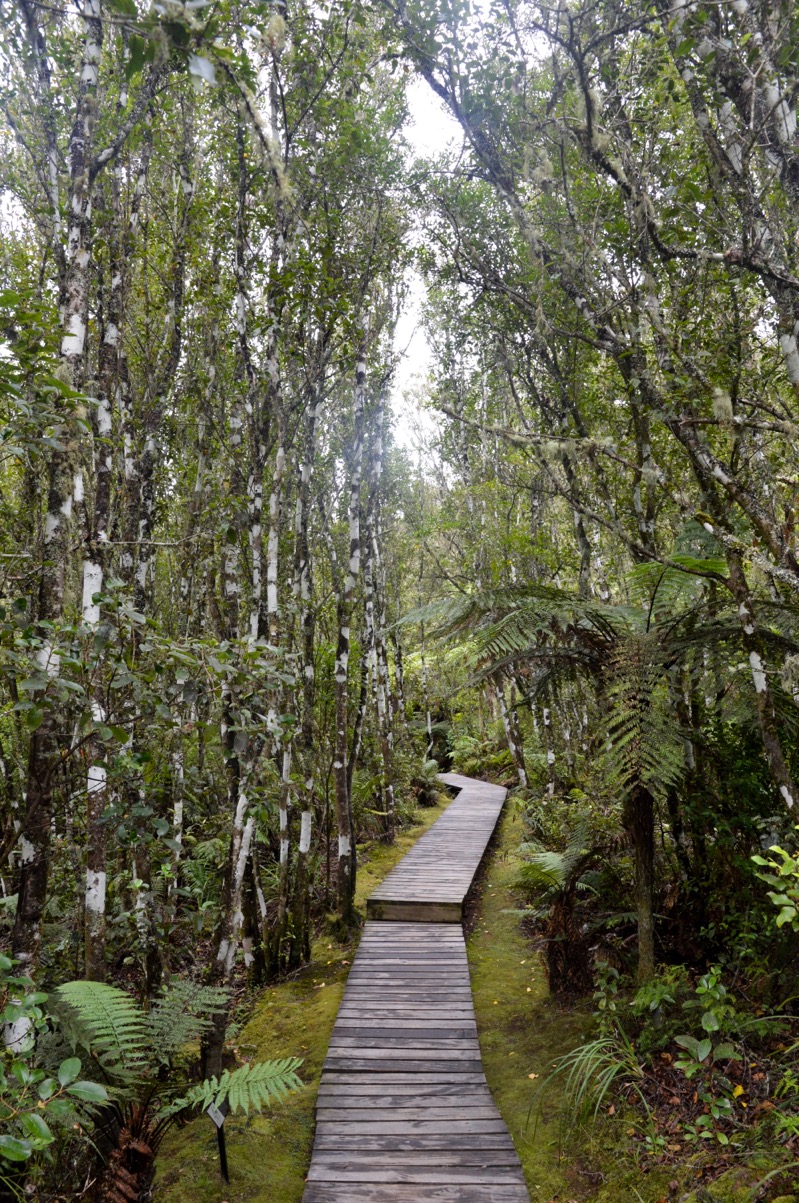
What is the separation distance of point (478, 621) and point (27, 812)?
320 centimetres

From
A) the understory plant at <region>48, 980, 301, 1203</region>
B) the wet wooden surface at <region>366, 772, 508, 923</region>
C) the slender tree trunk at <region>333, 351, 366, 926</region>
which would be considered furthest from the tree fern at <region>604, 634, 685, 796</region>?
the wet wooden surface at <region>366, 772, 508, 923</region>

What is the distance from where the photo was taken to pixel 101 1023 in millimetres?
3232

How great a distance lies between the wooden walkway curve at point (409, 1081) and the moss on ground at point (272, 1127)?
22cm

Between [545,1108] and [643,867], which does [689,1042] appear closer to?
[643,867]

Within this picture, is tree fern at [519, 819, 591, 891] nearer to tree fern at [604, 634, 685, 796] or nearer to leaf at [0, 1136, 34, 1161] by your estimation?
tree fern at [604, 634, 685, 796]

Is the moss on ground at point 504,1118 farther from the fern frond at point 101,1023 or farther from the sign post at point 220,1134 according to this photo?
the fern frond at point 101,1023

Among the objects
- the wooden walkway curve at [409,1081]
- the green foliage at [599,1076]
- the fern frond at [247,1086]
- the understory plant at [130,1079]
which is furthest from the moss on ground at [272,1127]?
the green foliage at [599,1076]

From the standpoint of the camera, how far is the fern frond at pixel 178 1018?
348cm

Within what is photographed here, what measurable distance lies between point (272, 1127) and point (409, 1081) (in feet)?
2.97

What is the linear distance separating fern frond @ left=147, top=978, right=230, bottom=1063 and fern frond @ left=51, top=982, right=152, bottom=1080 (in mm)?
97

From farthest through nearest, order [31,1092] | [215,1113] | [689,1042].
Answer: [689,1042], [215,1113], [31,1092]

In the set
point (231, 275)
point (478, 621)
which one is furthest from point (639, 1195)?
point (231, 275)

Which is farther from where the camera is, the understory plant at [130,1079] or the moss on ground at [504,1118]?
the moss on ground at [504,1118]

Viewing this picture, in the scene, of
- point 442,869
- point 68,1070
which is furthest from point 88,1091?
point 442,869
